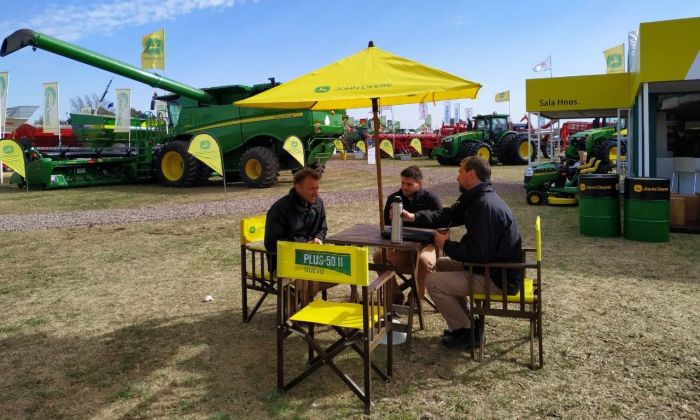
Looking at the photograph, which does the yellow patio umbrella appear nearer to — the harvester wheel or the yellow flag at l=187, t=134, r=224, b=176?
the harvester wheel

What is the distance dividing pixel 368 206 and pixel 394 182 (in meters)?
5.55

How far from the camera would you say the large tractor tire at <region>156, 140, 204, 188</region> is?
570 inches

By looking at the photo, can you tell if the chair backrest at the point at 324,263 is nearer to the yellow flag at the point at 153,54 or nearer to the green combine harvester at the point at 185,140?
the green combine harvester at the point at 185,140

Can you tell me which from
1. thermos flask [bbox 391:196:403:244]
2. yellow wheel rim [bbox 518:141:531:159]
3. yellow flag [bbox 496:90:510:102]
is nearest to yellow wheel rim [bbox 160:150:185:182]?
thermos flask [bbox 391:196:403:244]

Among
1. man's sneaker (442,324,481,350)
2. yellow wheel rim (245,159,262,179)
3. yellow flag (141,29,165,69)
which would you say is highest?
yellow flag (141,29,165,69)

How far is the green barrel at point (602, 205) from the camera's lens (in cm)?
733

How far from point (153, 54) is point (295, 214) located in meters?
13.9

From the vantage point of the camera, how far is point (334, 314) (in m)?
3.13

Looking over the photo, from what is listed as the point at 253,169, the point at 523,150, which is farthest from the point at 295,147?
the point at 523,150

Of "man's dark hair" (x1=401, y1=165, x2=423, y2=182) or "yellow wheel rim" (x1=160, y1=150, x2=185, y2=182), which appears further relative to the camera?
"yellow wheel rim" (x1=160, y1=150, x2=185, y2=182)

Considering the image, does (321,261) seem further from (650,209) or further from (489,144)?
(489,144)

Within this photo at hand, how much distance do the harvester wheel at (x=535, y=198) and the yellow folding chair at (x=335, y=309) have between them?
26.6 feet

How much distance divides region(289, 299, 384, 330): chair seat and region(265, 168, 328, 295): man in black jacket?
0.67 m

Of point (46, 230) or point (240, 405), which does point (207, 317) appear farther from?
point (46, 230)
